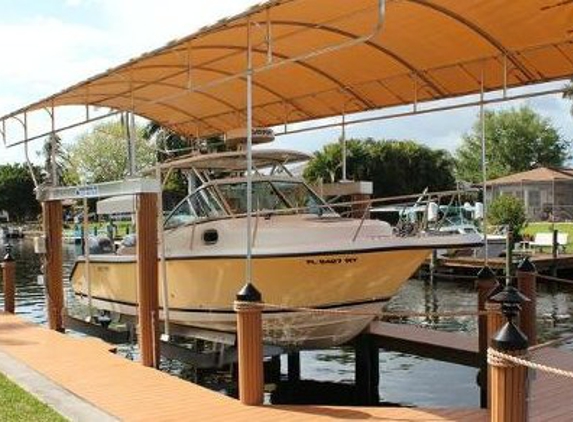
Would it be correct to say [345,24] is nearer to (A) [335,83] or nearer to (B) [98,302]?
(A) [335,83]

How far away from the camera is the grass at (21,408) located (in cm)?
729

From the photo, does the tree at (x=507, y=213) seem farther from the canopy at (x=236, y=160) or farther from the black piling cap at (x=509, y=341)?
the black piling cap at (x=509, y=341)

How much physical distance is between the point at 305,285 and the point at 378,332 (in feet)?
8.20

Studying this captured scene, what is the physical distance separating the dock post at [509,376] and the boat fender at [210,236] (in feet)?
19.6

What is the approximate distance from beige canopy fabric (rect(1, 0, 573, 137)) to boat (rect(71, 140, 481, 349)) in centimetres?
146

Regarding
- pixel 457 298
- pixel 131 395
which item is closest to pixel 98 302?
pixel 131 395

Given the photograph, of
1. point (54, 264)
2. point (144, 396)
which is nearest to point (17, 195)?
point (54, 264)

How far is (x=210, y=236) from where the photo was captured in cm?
1093

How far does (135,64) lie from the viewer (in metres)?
9.96

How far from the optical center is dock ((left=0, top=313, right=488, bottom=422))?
7.53 meters

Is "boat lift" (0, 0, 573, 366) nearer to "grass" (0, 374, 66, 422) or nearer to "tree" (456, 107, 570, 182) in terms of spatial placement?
"grass" (0, 374, 66, 422)

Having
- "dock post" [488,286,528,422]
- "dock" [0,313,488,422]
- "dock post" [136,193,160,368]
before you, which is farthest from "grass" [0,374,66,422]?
"dock post" [488,286,528,422]

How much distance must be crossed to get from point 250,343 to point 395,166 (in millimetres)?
50047

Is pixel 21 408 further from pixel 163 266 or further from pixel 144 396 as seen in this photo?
pixel 163 266
